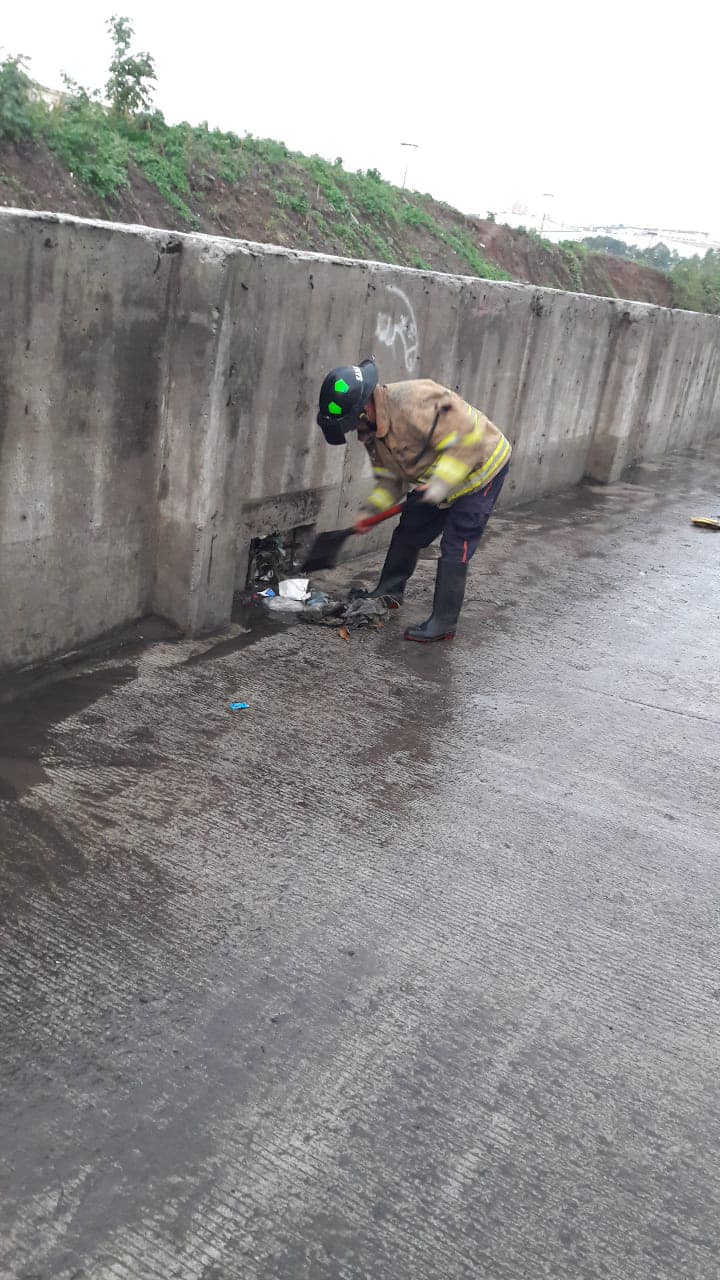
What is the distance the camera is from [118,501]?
459cm

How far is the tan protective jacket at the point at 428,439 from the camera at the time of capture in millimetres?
4996

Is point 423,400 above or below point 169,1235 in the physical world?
above

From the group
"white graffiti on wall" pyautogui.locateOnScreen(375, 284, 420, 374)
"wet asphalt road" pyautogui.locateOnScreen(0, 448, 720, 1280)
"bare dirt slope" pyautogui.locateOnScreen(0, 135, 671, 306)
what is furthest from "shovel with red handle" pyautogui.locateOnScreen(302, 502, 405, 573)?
"bare dirt slope" pyautogui.locateOnScreen(0, 135, 671, 306)

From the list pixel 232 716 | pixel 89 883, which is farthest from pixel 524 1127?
pixel 232 716

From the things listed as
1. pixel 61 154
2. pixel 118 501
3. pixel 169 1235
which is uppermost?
pixel 61 154

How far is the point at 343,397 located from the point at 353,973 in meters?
2.86

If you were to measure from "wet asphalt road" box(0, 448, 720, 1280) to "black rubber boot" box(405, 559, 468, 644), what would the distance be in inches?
14.0

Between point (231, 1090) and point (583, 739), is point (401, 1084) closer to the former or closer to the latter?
point (231, 1090)

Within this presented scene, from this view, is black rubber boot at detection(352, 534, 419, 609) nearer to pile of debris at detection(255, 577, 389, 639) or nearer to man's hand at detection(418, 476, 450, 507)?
pile of debris at detection(255, 577, 389, 639)

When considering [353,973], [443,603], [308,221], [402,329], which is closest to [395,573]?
[443,603]

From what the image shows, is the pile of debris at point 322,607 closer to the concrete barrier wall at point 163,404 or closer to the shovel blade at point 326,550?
the concrete barrier wall at point 163,404

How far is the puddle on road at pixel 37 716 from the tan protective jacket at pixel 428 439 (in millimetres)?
1677

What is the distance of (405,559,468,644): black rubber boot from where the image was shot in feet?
17.7

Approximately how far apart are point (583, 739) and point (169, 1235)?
117 inches
